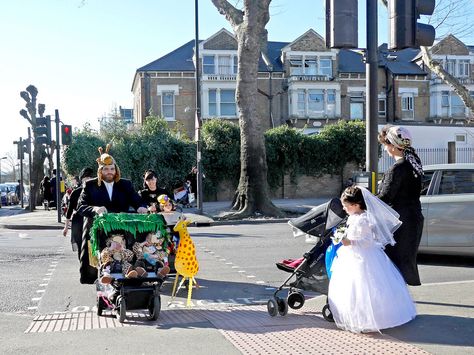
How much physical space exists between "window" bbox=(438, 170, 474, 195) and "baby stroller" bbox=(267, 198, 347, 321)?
4096 millimetres

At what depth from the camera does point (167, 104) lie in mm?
40312

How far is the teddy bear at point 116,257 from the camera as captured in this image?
6266 mm

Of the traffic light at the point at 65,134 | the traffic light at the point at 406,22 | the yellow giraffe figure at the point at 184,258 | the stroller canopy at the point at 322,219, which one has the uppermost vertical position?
the traffic light at the point at 406,22

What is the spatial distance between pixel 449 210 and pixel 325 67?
34.7m

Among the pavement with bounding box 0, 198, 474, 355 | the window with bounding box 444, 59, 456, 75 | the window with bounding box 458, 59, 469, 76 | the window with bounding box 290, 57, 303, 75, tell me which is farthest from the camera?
the window with bounding box 458, 59, 469, 76

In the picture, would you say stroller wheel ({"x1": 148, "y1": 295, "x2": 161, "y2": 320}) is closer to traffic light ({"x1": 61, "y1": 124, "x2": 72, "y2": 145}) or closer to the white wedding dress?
the white wedding dress

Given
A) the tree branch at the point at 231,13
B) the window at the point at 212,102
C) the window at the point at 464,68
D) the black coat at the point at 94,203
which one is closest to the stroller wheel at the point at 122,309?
the black coat at the point at 94,203

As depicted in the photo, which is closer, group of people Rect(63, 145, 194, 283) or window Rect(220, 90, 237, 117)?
group of people Rect(63, 145, 194, 283)

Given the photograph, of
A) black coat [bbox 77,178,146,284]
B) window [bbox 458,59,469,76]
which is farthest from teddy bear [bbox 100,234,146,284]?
window [bbox 458,59,469,76]

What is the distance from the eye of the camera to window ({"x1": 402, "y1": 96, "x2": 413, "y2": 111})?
144ft

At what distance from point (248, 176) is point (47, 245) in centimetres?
788

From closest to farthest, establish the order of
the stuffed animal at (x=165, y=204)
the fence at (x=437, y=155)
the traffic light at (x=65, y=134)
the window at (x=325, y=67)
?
1. the stuffed animal at (x=165, y=204)
2. the traffic light at (x=65, y=134)
3. the fence at (x=437, y=155)
4. the window at (x=325, y=67)

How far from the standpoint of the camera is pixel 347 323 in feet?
17.5

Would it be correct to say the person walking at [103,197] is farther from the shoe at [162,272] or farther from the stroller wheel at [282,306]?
the stroller wheel at [282,306]
